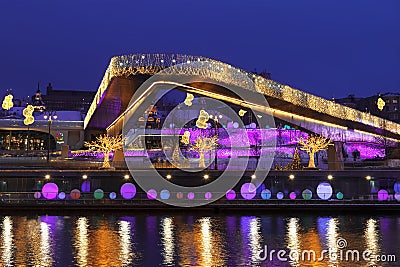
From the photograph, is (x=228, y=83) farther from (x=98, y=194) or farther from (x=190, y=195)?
(x=98, y=194)

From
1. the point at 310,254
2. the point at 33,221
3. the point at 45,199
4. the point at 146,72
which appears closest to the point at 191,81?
the point at 146,72

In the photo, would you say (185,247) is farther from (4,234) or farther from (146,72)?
(146,72)

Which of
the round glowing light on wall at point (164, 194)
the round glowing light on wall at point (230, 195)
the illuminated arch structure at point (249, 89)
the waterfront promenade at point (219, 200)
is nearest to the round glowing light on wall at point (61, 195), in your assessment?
the waterfront promenade at point (219, 200)

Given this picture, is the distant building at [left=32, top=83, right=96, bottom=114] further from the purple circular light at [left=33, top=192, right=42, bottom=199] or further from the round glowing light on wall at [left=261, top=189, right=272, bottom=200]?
the round glowing light on wall at [left=261, top=189, right=272, bottom=200]

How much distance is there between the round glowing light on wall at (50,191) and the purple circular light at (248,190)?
429 inches

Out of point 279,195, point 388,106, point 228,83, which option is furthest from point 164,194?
point 388,106

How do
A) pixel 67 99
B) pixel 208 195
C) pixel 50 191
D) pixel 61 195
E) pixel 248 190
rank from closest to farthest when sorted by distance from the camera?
1. pixel 208 195
2. pixel 61 195
3. pixel 50 191
4. pixel 248 190
5. pixel 67 99

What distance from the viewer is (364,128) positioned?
4722 cm

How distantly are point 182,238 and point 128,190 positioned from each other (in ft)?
32.9

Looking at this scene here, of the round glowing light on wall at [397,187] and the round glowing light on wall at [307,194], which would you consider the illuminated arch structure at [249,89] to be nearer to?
the round glowing light on wall at [307,194]

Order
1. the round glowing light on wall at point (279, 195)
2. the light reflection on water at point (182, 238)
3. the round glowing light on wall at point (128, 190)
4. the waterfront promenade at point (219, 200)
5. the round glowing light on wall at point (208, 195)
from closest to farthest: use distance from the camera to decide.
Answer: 1. the light reflection on water at point (182, 238)
2. the waterfront promenade at point (219, 200)
3. the round glowing light on wall at point (208, 195)
4. the round glowing light on wall at point (279, 195)
5. the round glowing light on wall at point (128, 190)

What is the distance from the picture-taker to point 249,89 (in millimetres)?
36000

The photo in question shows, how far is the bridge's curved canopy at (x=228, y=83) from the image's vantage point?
101 feet

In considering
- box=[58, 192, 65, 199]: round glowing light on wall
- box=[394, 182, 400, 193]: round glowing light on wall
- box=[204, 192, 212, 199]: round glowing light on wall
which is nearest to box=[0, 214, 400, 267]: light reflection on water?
box=[204, 192, 212, 199]: round glowing light on wall
